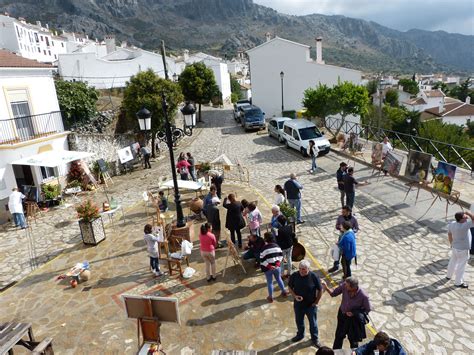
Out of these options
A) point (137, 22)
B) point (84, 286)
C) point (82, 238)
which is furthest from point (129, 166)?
point (137, 22)

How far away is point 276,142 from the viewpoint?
2536cm

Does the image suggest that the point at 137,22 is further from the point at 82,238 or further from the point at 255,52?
the point at 82,238

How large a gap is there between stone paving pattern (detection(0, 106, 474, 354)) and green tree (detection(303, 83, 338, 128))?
9.92 m

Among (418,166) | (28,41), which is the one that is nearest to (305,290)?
(418,166)

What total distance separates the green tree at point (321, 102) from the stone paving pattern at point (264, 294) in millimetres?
9916

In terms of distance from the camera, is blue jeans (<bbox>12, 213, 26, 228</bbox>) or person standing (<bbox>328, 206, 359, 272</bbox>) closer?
person standing (<bbox>328, 206, 359, 272</bbox>)

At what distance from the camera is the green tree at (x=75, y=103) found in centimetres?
1997

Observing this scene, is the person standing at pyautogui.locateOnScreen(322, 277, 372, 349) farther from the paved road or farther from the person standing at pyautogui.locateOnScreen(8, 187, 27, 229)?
the person standing at pyautogui.locateOnScreen(8, 187, 27, 229)

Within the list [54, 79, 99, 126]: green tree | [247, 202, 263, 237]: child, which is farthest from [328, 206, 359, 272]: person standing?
[54, 79, 99, 126]: green tree

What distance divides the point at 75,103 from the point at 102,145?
10.4 ft

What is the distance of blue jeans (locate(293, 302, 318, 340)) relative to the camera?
237 inches

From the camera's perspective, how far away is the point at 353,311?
5535mm

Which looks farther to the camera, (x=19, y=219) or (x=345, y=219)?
(x=19, y=219)

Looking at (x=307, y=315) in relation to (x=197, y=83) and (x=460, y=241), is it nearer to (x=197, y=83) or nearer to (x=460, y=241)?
(x=460, y=241)
